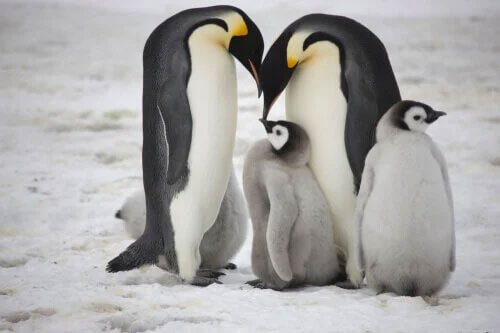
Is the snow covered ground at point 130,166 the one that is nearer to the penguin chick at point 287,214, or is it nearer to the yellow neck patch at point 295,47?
the penguin chick at point 287,214

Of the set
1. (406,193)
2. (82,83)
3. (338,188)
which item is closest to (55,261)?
(338,188)

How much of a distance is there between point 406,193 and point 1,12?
830cm

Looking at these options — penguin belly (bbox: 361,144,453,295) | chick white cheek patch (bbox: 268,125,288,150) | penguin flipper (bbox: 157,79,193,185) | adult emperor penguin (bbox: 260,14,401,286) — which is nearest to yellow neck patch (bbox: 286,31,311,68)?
adult emperor penguin (bbox: 260,14,401,286)

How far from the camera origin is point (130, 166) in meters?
4.50

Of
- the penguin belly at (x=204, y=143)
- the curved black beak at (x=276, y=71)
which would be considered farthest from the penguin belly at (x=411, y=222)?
A: the penguin belly at (x=204, y=143)

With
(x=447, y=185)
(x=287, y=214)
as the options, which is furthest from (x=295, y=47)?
(x=447, y=185)

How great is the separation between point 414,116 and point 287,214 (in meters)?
0.48

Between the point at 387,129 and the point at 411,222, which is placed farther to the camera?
the point at 387,129

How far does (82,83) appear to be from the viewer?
680 cm

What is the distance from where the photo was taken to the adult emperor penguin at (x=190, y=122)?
258 cm

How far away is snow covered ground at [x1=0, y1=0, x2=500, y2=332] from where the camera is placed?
2215mm

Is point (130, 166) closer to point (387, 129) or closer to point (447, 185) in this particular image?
point (387, 129)

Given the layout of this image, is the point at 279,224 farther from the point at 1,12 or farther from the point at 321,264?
the point at 1,12

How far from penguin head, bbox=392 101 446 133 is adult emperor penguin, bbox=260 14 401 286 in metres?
0.22
